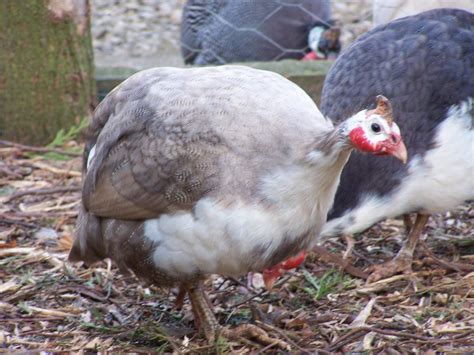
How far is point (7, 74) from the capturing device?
4.63 meters

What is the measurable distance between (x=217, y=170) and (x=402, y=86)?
1.00m

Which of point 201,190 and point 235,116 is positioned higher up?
point 235,116

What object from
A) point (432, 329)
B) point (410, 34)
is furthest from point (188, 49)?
point (432, 329)

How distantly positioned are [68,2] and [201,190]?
7.66 ft

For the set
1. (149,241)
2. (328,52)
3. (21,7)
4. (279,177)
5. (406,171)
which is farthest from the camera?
(328,52)

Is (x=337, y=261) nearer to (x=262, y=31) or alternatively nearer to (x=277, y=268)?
(x=277, y=268)

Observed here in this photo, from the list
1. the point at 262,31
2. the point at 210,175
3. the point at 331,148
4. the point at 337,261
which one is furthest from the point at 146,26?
Result: the point at 331,148

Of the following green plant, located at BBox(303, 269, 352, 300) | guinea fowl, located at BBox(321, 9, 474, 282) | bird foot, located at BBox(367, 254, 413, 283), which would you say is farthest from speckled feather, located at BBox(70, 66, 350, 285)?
bird foot, located at BBox(367, 254, 413, 283)

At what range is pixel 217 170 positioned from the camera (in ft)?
8.32

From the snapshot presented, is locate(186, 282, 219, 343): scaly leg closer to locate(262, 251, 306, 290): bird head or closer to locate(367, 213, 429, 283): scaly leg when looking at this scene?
locate(262, 251, 306, 290): bird head

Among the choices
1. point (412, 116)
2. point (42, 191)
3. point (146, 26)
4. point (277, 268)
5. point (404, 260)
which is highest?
point (412, 116)

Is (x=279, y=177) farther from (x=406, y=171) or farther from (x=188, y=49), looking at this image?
(x=188, y=49)

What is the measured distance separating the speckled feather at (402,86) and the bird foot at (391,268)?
0.90ft

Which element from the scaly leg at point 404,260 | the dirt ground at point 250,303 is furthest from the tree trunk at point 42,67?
the scaly leg at point 404,260
